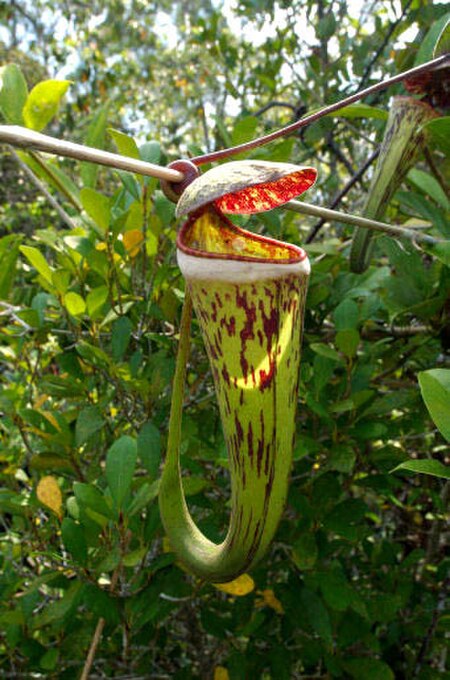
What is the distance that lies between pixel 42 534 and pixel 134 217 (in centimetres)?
65

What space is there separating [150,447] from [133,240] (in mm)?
341

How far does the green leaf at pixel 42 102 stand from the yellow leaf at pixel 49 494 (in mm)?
559

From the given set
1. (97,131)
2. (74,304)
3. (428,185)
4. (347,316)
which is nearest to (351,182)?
(428,185)

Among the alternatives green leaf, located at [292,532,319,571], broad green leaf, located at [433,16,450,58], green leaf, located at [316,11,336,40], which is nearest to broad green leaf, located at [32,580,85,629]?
green leaf, located at [292,532,319,571]

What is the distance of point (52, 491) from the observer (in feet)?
3.46

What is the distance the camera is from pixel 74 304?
1048 mm

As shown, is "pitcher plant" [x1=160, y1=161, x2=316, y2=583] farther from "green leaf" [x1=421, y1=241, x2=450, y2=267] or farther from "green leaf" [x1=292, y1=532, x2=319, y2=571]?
"green leaf" [x1=292, y1=532, x2=319, y2=571]

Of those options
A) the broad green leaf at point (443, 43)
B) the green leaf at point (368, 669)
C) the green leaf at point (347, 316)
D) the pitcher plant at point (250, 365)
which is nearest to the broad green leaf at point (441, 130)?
the broad green leaf at point (443, 43)

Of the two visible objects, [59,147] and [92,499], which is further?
[92,499]

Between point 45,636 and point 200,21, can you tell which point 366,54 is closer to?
point 200,21

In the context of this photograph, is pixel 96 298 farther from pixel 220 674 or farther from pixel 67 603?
pixel 220 674

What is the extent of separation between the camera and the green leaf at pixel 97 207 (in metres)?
0.98

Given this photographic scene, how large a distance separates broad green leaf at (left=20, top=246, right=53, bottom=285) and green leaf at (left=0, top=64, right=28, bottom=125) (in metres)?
0.19

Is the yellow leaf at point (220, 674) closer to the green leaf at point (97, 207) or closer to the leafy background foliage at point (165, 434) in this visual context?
the leafy background foliage at point (165, 434)
